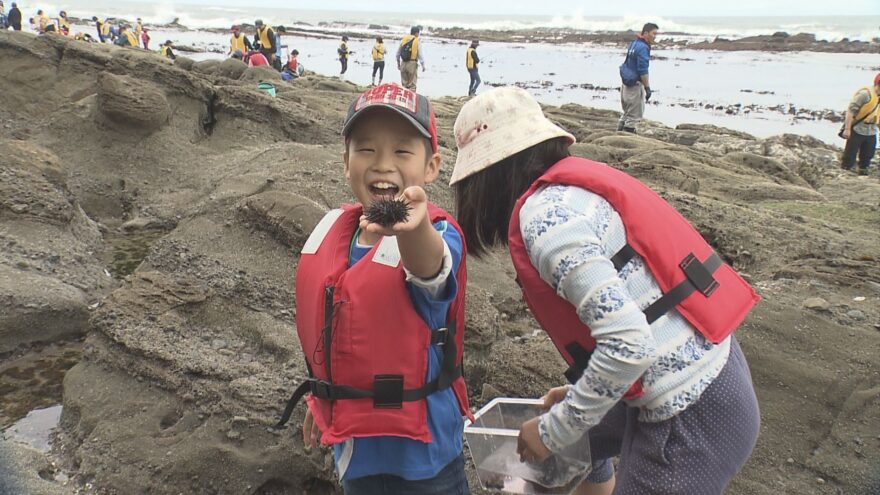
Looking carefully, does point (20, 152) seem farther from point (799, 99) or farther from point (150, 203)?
point (799, 99)

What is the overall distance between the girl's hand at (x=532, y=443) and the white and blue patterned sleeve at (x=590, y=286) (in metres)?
Result: 0.14

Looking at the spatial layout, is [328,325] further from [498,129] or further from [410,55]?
[410,55]

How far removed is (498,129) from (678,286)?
2.26ft

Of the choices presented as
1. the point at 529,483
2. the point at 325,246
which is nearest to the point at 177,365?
the point at 325,246

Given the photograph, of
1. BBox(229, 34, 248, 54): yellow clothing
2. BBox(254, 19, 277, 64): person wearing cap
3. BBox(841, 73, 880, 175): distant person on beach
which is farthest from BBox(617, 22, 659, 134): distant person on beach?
BBox(229, 34, 248, 54): yellow clothing

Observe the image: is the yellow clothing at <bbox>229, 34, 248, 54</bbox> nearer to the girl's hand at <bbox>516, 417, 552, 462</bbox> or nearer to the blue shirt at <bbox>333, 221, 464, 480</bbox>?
the blue shirt at <bbox>333, 221, 464, 480</bbox>

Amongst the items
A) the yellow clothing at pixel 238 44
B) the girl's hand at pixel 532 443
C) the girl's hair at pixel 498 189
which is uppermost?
the girl's hair at pixel 498 189

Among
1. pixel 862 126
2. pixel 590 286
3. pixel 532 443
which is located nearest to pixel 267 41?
pixel 862 126

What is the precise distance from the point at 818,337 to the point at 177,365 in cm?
386

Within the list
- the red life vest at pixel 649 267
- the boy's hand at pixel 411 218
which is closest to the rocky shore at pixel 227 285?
the red life vest at pixel 649 267

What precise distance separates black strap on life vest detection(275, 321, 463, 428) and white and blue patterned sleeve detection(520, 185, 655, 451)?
1.24 feet

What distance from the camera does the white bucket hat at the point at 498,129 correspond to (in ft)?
6.35

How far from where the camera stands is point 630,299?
1.69 meters

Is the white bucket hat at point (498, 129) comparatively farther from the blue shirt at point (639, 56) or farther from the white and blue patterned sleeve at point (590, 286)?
the blue shirt at point (639, 56)
